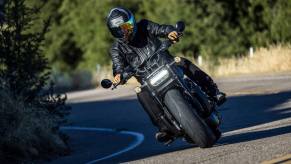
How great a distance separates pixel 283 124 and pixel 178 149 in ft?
7.30

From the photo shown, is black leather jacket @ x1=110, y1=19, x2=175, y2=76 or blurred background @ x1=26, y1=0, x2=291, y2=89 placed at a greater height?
black leather jacket @ x1=110, y1=19, x2=175, y2=76

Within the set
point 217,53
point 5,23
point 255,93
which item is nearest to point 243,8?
point 217,53

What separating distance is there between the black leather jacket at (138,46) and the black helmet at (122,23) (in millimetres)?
204

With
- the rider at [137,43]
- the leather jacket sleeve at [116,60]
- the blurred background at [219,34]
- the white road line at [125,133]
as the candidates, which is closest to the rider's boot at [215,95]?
the rider at [137,43]

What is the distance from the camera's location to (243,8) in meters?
49.8

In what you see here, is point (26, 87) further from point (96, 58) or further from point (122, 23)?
point (96, 58)

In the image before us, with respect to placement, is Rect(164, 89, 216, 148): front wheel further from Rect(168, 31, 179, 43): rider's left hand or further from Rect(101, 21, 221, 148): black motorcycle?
Rect(168, 31, 179, 43): rider's left hand

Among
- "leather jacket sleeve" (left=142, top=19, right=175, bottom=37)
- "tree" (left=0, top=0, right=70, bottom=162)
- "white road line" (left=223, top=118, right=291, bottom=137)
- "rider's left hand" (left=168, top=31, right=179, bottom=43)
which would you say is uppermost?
"leather jacket sleeve" (left=142, top=19, right=175, bottom=37)

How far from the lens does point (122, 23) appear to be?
12.4m

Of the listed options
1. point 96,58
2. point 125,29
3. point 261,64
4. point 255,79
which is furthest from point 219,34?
point 125,29

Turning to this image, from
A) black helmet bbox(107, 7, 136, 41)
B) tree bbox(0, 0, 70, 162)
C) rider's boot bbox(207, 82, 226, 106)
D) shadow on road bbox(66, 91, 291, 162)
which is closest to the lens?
black helmet bbox(107, 7, 136, 41)

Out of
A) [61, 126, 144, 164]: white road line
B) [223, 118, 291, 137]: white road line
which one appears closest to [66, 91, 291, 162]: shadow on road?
Result: [61, 126, 144, 164]: white road line

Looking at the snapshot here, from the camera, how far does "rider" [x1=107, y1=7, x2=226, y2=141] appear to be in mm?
12469

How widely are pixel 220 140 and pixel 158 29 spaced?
2092 millimetres
